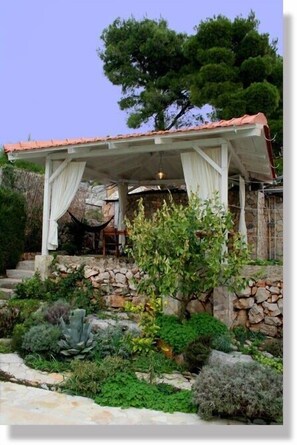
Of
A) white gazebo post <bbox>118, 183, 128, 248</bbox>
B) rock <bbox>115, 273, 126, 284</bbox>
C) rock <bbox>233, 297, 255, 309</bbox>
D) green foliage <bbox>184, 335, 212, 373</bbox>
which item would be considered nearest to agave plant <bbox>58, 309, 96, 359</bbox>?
green foliage <bbox>184, 335, 212, 373</bbox>

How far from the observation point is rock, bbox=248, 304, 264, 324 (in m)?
5.60

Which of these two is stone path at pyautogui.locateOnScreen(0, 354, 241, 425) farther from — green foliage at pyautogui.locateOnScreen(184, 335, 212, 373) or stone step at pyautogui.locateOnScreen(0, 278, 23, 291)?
stone step at pyautogui.locateOnScreen(0, 278, 23, 291)

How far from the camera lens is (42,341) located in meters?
4.57

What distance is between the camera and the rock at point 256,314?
5602 mm

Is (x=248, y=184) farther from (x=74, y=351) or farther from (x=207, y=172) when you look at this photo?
(x=74, y=351)

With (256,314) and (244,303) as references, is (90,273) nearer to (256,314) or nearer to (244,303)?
(244,303)

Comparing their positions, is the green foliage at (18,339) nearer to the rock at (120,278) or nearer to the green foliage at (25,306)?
the green foliage at (25,306)

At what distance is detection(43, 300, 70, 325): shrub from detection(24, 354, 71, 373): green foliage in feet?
1.95

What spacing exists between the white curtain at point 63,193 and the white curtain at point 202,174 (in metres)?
1.89

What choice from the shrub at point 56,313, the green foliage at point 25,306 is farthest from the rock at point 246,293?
the green foliage at point 25,306

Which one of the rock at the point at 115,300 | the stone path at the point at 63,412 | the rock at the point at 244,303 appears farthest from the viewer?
the rock at the point at 115,300

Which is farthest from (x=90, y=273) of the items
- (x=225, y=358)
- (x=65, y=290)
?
(x=225, y=358)

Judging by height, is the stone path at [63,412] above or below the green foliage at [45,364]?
below

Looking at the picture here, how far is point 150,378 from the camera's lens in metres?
4.01
